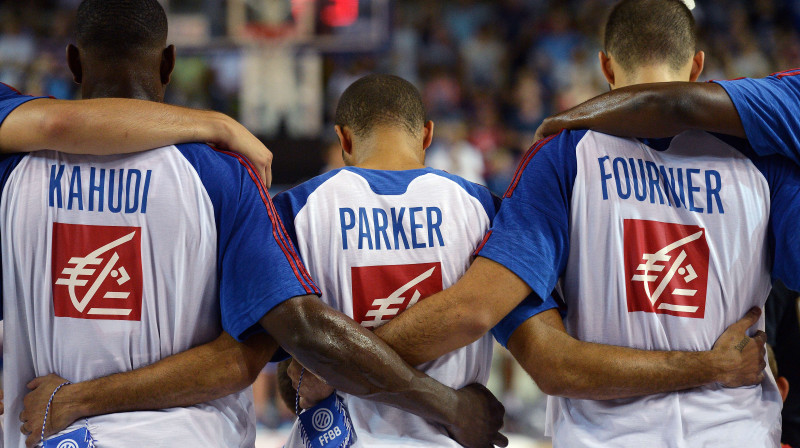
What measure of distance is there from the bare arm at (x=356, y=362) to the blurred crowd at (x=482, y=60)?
725 centimetres

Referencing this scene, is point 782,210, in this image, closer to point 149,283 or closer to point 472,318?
point 472,318

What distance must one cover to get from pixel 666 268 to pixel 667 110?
53 centimetres

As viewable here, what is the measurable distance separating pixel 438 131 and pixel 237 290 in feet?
27.0

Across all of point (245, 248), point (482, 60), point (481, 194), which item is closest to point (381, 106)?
point (481, 194)

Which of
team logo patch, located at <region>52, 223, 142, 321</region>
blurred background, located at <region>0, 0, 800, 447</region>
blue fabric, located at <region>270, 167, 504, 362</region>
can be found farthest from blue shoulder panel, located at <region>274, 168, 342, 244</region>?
blurred background, located at <region>0, 0, 800, 447</region>

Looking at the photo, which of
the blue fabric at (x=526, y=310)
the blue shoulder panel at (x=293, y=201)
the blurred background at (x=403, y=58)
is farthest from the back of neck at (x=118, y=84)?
the blurred background at (x=403, y=58)

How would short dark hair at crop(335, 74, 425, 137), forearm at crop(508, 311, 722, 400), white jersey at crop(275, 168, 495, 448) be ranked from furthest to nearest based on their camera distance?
short dark hair at crop(335, 74, 425, 137), white jersey at crop(275, 168, 495, 448), forearm at crop(508, 311, 722, 400)

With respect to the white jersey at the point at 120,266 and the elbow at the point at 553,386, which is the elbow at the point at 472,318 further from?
the white jersey at the point at 120,266

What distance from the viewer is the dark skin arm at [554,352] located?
8.55 feet

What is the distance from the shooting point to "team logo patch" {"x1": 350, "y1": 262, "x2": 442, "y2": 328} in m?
2.71

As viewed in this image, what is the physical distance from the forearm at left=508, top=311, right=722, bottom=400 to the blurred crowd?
7.18 meters

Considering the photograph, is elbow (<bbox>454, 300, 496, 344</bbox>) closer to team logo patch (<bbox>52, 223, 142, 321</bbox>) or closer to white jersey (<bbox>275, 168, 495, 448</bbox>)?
white jersey (<bbox>275, 168, 495, 448</bbox>)

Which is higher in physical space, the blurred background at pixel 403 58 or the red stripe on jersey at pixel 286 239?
the blurred background at pixel 403 58

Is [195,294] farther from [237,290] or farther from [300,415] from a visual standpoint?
[300,415]
